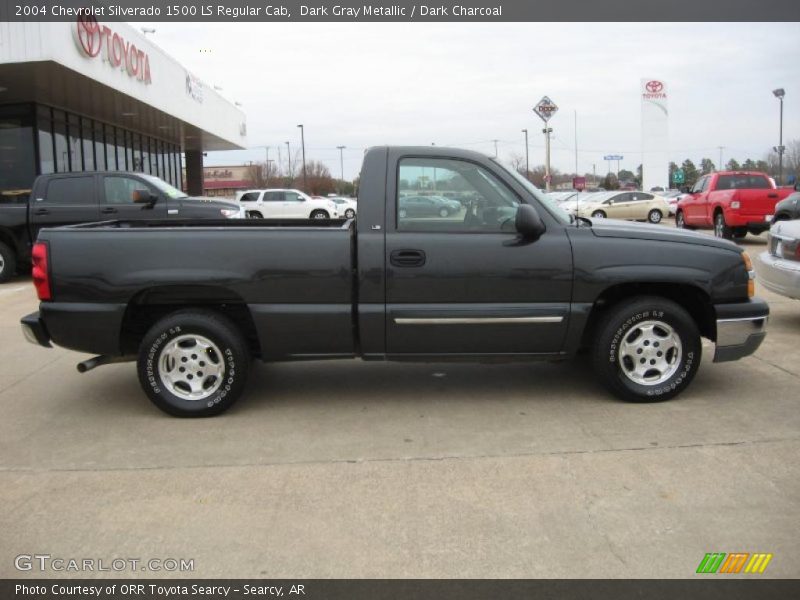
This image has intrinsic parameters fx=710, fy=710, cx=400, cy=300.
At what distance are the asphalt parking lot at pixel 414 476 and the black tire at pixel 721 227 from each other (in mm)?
12278

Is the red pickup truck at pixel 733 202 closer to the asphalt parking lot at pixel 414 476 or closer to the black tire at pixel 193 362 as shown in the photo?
the asphalt parking lot at pixel 414 476

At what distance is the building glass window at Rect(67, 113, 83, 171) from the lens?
814 inches

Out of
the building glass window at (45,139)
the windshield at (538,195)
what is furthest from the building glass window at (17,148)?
the windshield at (538,195)

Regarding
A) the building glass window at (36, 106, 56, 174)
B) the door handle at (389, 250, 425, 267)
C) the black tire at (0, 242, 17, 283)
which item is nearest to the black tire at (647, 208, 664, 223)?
the building glass window at (36, 106, 56, 174)

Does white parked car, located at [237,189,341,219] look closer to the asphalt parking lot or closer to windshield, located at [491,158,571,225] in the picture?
the asphalt parking lot

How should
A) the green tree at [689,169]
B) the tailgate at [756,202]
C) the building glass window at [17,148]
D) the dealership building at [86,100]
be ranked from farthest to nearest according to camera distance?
1. the green tree at [689,169]
2. the building glass window at [17,148]
3. the tailgate at [756,202]
4. the dealership building at [86,100]

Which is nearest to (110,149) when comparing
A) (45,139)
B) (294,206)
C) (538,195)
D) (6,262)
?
(45,139)

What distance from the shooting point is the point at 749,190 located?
16844 mm

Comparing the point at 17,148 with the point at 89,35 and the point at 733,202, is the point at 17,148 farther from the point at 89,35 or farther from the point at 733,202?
the point at 733,202

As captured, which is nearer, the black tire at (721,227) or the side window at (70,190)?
the side window at (70,190)

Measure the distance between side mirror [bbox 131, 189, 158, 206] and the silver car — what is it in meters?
9.48

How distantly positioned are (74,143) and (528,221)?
19813mm

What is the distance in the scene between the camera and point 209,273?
4777mm

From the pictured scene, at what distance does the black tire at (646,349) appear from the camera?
4.95 m
